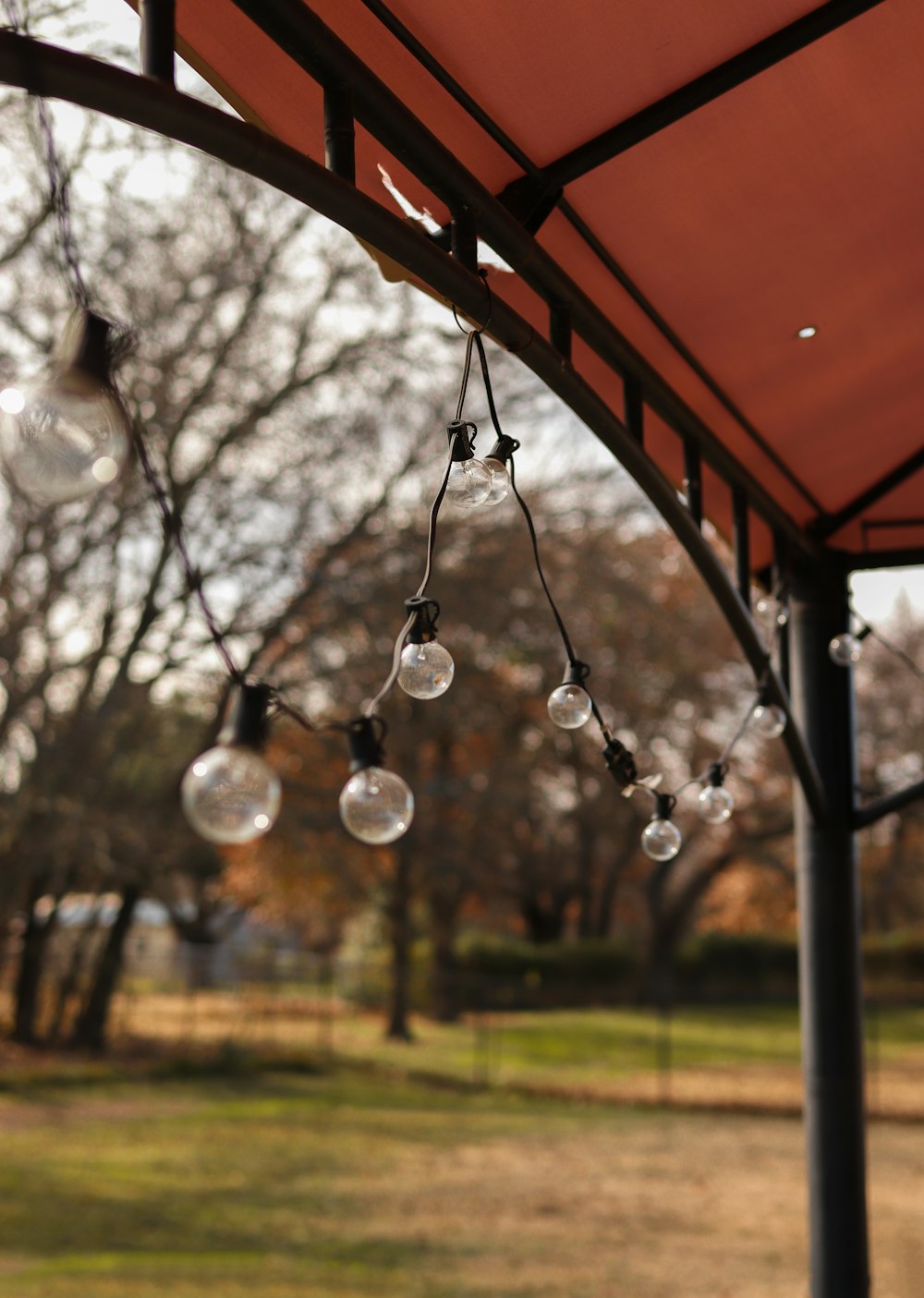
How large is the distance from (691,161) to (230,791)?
2116 millimetres

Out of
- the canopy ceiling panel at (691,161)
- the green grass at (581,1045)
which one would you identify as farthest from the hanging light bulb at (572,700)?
the green grass at (581,1045)

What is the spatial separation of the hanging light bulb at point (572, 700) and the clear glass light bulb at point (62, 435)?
4.63 ft

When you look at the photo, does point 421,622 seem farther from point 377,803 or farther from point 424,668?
point 377,803

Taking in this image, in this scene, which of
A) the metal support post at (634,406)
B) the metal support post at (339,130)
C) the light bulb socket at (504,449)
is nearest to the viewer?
the metal support post at (339,130)

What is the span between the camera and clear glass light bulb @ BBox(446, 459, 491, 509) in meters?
2.33

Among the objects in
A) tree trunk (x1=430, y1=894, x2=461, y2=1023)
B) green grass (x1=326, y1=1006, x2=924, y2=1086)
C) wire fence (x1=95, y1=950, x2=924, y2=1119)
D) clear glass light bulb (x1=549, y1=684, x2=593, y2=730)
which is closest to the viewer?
clear glass light bulb (x1=549, y1=684, x2=593, y2=730)

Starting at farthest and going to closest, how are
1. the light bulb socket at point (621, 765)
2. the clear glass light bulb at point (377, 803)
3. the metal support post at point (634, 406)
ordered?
the metal support post at point (634, 406)
the light bulb socket at point (621, 765)
the clear glass light bulb at point (377, 803)

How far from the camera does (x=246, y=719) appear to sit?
5.30 ft

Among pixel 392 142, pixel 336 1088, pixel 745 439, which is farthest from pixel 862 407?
pixel 336 1088

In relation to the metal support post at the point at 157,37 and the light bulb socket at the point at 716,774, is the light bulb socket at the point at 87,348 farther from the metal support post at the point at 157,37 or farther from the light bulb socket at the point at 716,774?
the light bulb socket at the point at 716,774

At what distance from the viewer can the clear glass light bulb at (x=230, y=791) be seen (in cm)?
160

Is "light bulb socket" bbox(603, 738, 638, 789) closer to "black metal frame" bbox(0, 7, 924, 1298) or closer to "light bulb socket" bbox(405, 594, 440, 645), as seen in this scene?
"black metal frame" bbox(0, 7, 924, 1298)

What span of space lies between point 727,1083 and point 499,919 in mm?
11374

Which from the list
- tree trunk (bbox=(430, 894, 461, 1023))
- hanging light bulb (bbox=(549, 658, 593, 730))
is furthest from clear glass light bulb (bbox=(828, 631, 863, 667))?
tree trunk (bbox=(430, 894, 461, 1023))
